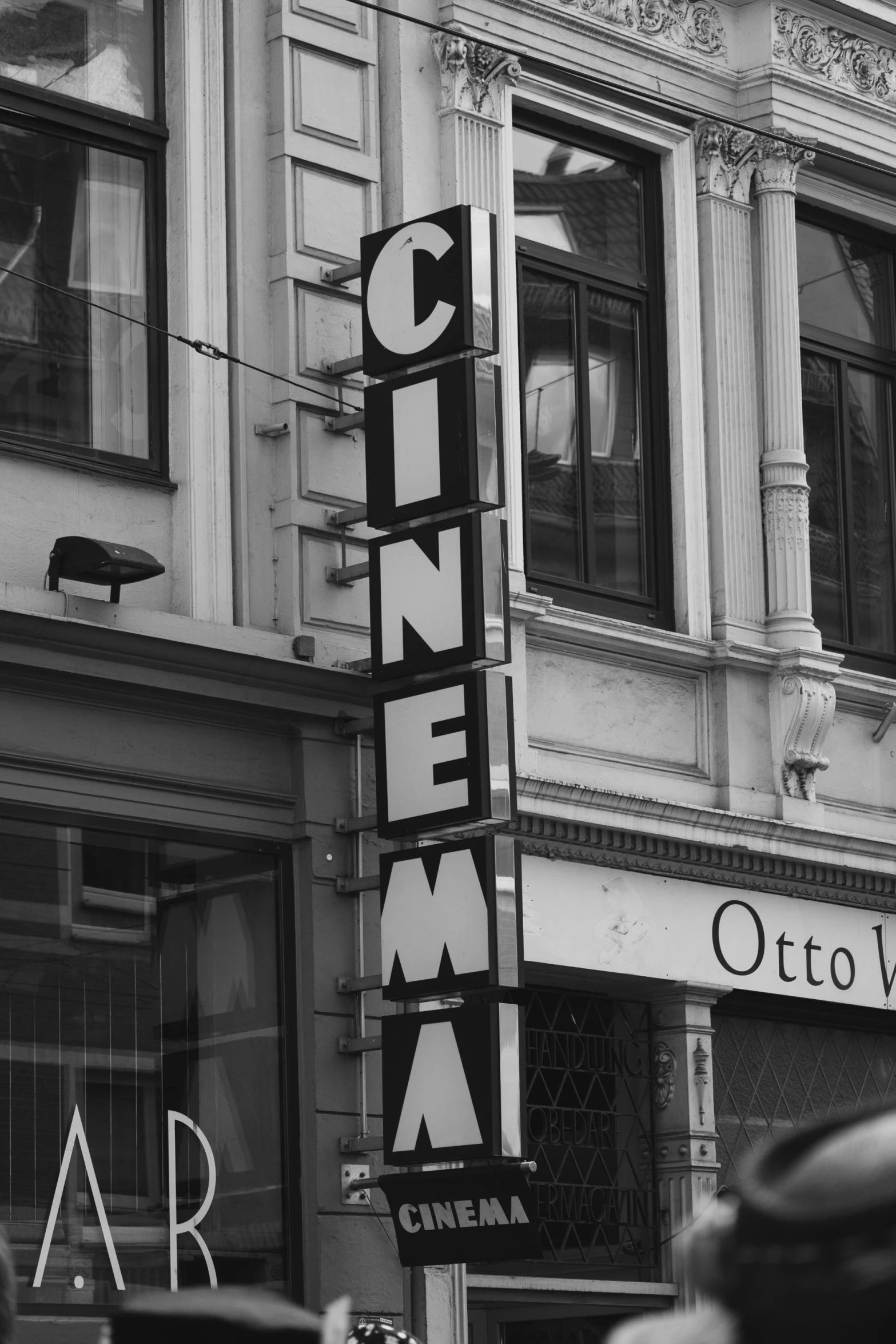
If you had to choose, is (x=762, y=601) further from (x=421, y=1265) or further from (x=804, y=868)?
(x=421, y=1265)

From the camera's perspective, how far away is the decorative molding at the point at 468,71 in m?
11.6

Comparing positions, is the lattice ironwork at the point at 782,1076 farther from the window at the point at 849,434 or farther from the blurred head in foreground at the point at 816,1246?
the blurred head in foreground at the point at 816,1246

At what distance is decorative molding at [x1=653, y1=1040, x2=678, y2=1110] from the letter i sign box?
2044 mm

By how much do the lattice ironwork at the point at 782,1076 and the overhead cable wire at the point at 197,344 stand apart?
3898 mm

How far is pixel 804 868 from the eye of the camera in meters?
12.4

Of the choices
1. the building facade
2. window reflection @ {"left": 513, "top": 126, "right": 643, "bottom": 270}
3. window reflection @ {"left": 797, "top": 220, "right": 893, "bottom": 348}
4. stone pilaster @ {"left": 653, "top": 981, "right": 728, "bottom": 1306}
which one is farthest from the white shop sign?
window reflection @ {"left": 797, "top": 220, "right": 893, "bottom": 348}

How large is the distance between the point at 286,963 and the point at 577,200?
15.4 feet

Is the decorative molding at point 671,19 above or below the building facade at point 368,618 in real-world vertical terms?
above

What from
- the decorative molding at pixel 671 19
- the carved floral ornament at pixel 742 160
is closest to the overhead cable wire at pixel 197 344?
the decorative molding at pixel 671 19

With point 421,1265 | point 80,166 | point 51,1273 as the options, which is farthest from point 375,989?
point 80,166

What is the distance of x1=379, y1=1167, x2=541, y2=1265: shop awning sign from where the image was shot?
960 cm

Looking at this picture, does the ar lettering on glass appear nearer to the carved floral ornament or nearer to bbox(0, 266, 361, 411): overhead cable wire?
Result: bbox(0, 266, 361, 411): overhead cable wire

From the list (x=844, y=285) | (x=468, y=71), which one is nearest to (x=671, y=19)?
(x=468, y=71)

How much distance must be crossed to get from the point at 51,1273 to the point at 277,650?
2865 mm
